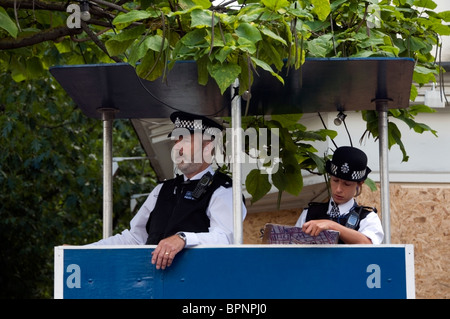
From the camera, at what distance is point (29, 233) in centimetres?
1708

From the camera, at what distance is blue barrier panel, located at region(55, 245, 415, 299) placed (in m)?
5.67

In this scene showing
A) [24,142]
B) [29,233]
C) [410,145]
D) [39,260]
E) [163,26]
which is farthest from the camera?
[39,260]

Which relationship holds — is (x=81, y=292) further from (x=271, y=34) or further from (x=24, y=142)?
(x=24, y=142)

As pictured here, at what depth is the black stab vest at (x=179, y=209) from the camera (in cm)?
626

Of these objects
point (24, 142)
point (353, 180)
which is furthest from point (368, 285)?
point (24, 142)

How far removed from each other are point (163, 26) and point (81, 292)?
1520mm

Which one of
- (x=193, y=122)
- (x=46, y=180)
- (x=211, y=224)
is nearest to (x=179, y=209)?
(x=211, y=224)

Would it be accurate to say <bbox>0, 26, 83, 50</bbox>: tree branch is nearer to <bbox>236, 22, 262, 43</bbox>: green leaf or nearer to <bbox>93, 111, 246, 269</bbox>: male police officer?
<bbox>93, 111, 246, 269</bbox>: male police officer

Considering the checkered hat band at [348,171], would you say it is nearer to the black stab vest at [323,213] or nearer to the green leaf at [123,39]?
the black stab vest at [323,213]

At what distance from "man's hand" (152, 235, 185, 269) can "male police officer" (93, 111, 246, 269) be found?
0.22m

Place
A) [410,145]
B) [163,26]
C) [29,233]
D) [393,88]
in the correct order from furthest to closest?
[29,233]
[410,145]
[393,88]
[163,26]

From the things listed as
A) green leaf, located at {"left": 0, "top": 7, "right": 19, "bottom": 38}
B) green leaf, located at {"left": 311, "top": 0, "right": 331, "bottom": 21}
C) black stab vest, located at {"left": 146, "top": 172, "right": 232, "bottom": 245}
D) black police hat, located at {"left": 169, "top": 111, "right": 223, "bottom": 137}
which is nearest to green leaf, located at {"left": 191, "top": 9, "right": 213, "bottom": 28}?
green leaf, located at {"left": 311, "top": 0, "right": 331, "bottom": 21}

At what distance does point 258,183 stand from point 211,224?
160cm

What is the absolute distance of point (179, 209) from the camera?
632cm
